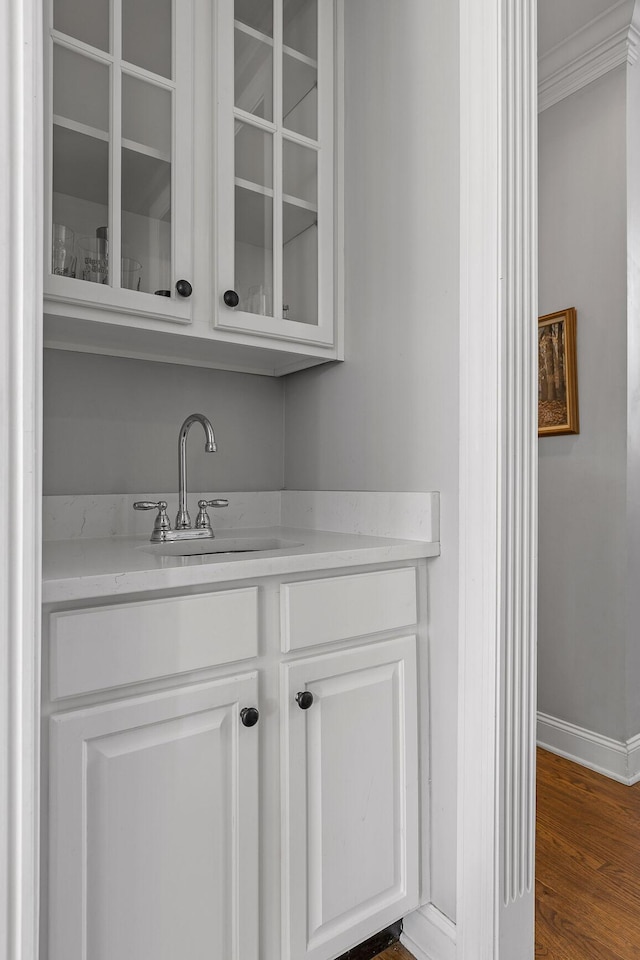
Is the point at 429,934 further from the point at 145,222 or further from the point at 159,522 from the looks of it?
the point at 145,222

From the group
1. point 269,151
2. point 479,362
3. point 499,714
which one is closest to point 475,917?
point 499,714

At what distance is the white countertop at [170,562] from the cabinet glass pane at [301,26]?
123 centimetres

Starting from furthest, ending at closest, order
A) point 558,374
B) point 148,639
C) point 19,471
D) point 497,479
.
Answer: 1. point 558,374
2. point 497,479
3. point 148,639
4. point 19,471

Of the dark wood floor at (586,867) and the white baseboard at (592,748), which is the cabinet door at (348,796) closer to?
the dark wood floor at (586,867)

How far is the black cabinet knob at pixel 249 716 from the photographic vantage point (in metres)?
1.04

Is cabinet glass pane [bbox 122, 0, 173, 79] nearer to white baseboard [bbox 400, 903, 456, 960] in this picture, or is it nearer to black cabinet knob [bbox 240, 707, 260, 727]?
black cabinet knob [bbox 240, 707, 260, 727]

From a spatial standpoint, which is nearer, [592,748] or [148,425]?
[148,425]

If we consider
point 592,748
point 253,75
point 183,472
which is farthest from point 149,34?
point 592,748

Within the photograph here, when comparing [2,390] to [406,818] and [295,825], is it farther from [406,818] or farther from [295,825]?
[406,818]

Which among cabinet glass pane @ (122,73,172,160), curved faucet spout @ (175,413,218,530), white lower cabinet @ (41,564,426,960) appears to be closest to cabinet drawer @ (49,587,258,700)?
white lower cabinet @ (41,564,426,960)

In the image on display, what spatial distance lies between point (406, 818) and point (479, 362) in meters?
0.96

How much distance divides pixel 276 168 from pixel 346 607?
42.0 inches

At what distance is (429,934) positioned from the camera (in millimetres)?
1285

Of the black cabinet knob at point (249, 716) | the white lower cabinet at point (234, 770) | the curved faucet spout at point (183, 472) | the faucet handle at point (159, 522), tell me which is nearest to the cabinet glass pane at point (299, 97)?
the curved faucet spout at point (183, 472)
